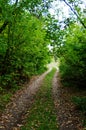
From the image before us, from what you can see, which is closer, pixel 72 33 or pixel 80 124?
pixel 80 124

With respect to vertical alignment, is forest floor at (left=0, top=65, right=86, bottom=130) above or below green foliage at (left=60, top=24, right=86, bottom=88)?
below

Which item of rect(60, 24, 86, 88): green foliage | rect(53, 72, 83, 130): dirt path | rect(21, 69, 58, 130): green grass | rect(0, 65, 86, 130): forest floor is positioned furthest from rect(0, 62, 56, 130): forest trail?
rect(60, 24, 86, 88): green foliage

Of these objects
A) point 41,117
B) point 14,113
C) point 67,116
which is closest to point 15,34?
point 14,113

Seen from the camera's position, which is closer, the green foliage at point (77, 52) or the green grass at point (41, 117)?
the green grass at point (41, 117)

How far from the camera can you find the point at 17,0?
1820 centimetres

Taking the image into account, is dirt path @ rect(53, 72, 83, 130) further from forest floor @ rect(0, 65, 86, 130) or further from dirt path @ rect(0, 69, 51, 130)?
dirt path @ rect(0, 69, 51, 130)

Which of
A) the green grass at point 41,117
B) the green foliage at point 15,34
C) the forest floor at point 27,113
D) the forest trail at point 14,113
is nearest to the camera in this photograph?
the green grass at point 41,117

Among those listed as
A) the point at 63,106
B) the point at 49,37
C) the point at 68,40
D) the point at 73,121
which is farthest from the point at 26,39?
the point at 73,121

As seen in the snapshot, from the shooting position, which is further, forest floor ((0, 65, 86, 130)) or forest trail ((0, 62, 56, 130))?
forest trail ((0, 62, 56, 130))

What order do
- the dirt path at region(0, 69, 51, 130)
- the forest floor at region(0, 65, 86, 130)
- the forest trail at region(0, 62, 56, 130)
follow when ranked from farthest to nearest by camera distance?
the forest trail at region(0, 62, 56, 130), the dirt path at region(0, 69, 51, 130), the forest floor at region(0, 65, 86, 130)

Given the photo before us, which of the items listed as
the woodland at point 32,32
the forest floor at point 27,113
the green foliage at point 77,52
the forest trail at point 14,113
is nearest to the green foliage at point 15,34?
the woodland at point 32,32

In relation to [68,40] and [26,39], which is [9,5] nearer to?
[26,39]

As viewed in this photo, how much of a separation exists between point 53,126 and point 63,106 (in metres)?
5.21

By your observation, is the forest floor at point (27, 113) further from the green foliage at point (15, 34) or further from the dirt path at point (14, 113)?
the green foliage at point (15, 34)
